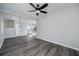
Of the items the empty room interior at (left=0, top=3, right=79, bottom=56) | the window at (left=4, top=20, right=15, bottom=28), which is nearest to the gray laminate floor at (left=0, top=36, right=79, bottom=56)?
the empty room interior at (left=0, top=3, right=79, bottom=56)

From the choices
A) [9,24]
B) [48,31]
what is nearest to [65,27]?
[48,31]

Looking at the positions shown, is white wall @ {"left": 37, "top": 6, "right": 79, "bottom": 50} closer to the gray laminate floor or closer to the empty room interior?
the empty room interior

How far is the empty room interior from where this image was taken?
2.92 m

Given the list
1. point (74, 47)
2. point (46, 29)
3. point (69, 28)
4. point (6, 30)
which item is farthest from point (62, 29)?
point (6, 30)

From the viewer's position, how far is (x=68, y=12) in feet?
11.7

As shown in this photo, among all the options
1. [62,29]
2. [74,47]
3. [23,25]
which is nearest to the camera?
[74,47]

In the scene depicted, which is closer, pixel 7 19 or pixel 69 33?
pixel 69 33

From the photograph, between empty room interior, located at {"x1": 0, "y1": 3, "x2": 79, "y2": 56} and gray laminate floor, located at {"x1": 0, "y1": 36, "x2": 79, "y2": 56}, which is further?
empty room interior, located at {"x1": 0, "y1": 3, "x2": 79, "y2": 56}

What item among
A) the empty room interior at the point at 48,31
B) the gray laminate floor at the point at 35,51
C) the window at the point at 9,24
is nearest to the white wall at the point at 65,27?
the empty room interior at the point at 48,31

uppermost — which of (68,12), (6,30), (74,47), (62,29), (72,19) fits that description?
(68,12)

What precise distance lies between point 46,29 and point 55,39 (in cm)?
121

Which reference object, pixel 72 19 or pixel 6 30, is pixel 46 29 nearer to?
pixel 72 19

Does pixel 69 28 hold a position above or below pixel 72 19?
below

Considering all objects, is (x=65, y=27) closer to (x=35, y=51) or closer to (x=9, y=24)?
(x=35, y=51)
